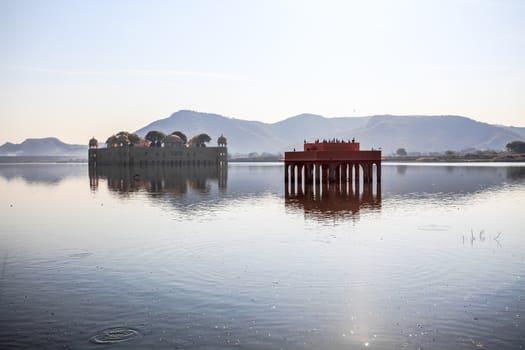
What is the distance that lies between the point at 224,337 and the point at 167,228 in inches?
738

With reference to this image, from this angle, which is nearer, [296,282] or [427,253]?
[296,282]

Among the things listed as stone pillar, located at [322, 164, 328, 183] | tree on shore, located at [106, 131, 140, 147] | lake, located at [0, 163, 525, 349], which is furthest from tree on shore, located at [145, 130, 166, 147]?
lake, located at [0, 163, 525, 349]

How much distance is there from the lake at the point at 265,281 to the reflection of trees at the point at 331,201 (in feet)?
5.14

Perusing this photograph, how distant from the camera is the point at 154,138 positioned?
19712 centimetres

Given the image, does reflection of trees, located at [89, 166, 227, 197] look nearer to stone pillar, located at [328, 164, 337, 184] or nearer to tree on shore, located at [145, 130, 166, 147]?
stone pillar, located at [328, 164, 337, 184]

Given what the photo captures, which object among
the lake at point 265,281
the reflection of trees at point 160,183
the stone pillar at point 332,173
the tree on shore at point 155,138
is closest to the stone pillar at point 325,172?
the stone pillar at point 332,173

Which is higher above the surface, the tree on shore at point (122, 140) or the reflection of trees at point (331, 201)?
the tree on shore at point (122, 140)

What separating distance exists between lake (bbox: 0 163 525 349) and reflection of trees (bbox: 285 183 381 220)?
1.57 m

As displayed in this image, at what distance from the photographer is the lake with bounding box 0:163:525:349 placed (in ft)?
45.5

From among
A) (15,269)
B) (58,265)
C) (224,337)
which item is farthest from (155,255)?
(224,337)

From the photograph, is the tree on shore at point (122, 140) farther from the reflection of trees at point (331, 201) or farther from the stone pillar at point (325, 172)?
the reflection of trees at point (331, 201)

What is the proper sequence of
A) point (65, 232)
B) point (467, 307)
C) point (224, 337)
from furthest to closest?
point (65, 232) → point (467, 307) → point (224, 337)

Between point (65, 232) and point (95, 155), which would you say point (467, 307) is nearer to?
point (65, 232)

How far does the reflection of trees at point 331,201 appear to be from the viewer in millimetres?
38812
